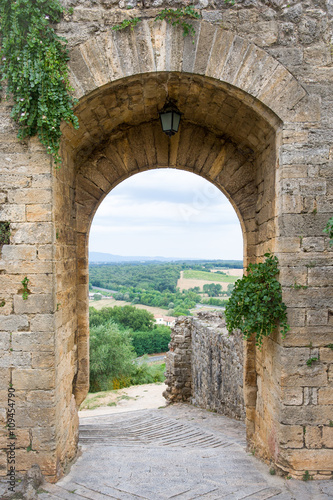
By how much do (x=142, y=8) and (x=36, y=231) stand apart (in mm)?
2243

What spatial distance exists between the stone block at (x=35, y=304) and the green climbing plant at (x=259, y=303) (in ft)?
5.56

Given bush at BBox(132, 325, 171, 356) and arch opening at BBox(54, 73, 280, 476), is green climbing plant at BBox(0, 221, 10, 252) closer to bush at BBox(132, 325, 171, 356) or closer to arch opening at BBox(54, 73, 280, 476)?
arch opening at BBox(54, 73, 280, 476)

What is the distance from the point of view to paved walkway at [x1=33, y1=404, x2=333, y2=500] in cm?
323

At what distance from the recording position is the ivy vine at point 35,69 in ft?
10.3

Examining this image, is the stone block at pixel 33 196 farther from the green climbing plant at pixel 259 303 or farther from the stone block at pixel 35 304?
the green climbing plant at pixel 259 303

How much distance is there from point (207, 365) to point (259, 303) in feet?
17.0

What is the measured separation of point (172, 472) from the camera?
373 cm

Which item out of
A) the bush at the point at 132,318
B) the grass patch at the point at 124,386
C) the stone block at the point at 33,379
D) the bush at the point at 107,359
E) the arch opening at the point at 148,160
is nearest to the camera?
the stone block at the point at 33,379

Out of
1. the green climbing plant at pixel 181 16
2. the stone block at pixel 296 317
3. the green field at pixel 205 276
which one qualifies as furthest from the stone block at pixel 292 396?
the green field at pixel 205 276

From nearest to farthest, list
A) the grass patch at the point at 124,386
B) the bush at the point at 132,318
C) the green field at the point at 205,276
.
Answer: the grass patch at the point at 124,386 → the bush at the point at 132,318 → the green field at the point at 205,276

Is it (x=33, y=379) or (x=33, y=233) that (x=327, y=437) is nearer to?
(x=33, y=379)

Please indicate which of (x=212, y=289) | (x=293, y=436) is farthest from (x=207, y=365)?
(x=212, y=289)

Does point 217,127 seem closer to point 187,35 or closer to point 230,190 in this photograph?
point 230,190

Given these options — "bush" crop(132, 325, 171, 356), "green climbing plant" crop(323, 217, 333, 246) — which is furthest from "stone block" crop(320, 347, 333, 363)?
"bush" crop(132, 325, 171, 356)
